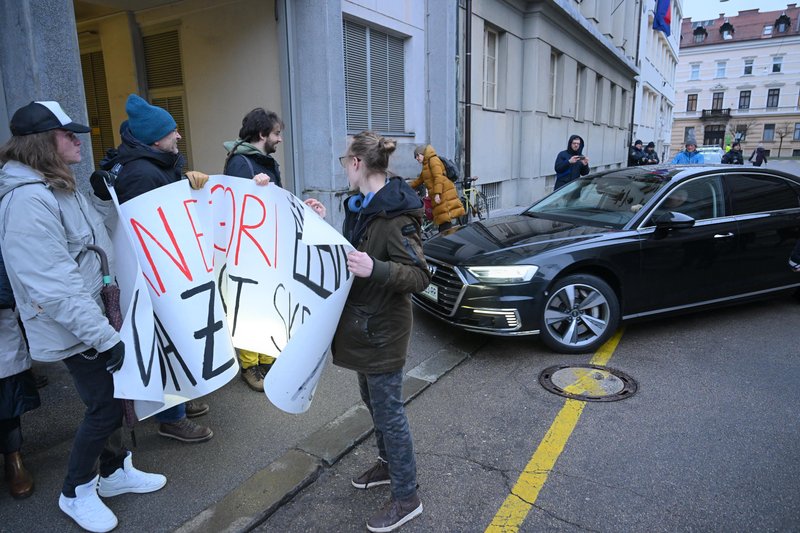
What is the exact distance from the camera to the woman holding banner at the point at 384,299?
2320 mm

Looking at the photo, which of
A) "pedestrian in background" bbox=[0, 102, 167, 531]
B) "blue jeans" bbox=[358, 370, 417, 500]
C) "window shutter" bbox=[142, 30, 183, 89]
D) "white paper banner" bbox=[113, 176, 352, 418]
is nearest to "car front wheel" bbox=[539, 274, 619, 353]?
"blue jeans" bbox=[358, 370, 417, 500]

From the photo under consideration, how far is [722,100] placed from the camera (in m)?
78.1

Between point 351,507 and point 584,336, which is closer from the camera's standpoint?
point 351,507

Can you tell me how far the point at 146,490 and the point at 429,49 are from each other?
9.50m

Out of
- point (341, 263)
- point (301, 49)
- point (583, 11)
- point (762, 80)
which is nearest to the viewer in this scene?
point (341, 263)

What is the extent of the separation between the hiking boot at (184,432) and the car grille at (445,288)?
220 centimetres

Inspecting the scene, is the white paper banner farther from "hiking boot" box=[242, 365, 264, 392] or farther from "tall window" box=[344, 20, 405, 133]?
"tall window" box=[344, 20, 405, 133]

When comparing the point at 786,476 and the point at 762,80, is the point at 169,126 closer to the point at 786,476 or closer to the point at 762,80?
the point at 786,476

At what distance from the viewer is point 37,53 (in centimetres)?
412

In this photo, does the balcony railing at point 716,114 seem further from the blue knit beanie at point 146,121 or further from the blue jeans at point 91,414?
the blue jeans at point 91,414

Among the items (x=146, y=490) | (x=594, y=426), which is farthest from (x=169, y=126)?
(x=594, y=426)

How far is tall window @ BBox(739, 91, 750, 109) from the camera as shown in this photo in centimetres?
7656

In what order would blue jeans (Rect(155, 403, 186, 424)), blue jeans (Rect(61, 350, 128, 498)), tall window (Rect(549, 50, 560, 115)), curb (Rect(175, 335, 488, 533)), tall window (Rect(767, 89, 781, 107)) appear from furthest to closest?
tall window (Rect(767, 89, 781, 107)), tall window (Rect(549, 50, 560, 115)), blue jeans (Rect(155, 403, 186, 424)), curb (Rect(175, 335, 488, 533)), blue jeans (Rect(61, 350, 128, 498))

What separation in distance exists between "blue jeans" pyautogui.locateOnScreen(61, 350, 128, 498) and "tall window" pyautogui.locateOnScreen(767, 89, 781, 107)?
9346 cm
